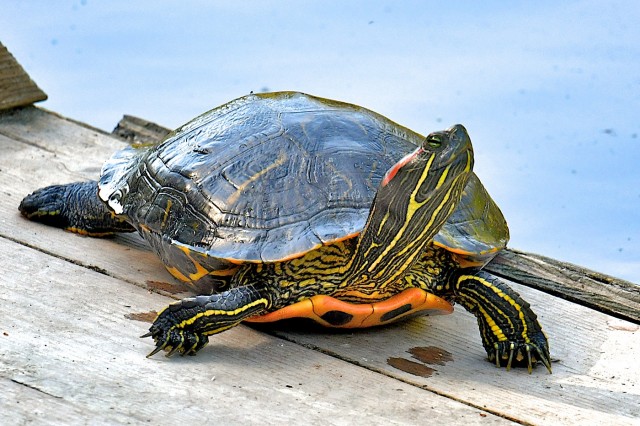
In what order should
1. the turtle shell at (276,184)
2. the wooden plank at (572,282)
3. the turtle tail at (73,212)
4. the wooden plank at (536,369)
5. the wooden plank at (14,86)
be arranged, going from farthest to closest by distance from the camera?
the wooden plank at (14,86)
the turtle tail at (73,212)
the wooden plank at (572,282)
the turtle shell at (276,184)
the wooden plank at (536,369)

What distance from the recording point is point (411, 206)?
344 cm

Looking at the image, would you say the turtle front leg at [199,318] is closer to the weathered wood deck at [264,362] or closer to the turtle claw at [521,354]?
the weathered wood deck at [264,362]

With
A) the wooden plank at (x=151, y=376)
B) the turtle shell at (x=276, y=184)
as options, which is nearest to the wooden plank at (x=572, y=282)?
the turtle shell at (x=276, y=184)

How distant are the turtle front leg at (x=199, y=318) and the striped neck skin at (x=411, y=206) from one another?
0.41m

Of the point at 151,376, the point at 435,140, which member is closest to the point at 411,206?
the point at 435,140

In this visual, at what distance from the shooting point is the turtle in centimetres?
349

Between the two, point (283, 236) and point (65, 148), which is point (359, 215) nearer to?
point (283, 236)

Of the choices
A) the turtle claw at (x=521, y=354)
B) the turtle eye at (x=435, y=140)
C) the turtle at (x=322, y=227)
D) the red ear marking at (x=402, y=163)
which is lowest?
the turtle claw at (x=521, y=354)

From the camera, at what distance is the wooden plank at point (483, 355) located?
131 inches

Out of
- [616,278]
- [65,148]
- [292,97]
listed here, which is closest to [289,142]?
[292,97]

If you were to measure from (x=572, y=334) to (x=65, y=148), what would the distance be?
126 inches

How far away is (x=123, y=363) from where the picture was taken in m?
3.27

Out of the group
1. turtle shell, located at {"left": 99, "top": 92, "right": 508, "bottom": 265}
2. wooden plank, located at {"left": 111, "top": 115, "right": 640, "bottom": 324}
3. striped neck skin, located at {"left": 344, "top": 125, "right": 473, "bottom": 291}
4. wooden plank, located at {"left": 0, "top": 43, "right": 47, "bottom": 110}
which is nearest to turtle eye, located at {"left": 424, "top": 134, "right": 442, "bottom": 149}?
striped neck skin, located at {"left": 344, "top": 125, "right": 473, "bottom": 291}

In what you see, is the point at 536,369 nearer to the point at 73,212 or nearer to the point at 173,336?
the point at 173,336
